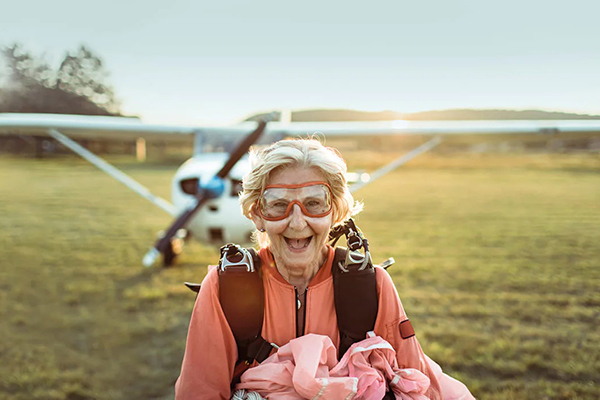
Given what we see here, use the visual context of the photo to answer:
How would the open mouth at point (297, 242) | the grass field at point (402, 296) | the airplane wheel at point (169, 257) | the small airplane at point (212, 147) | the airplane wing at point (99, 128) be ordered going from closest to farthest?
the open mouth at point (297, 242)
the grass field at point (402, 296)
the small airplane at point (212, 147)
the airplane wheel at point (169, 257)
the airplane wing at point (99, 128)

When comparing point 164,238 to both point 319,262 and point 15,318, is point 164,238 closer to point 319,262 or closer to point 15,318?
point 15,318

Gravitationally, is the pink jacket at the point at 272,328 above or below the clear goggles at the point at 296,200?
below

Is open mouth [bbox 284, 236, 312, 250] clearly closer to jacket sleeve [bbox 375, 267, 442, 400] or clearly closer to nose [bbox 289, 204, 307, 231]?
nose [bbox 289, 204, 307, 231]

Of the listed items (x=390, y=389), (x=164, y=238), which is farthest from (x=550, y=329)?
(x=164, y=238)

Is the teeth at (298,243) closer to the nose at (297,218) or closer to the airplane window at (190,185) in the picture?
the nose at (297,218)

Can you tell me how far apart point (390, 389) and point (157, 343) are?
2704 millimetres

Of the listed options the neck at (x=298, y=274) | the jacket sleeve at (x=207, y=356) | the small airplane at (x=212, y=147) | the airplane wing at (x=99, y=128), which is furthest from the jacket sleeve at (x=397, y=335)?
the airplane wing at (x=99, y=128)

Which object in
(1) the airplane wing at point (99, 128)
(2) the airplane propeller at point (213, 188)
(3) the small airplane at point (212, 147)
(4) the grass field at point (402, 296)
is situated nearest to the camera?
(4) the grass field at point (402, 296)

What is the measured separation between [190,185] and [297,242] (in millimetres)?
4150

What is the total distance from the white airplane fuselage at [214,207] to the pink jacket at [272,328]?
3593 millimetres

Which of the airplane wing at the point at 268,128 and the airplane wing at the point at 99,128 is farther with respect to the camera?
the airplane wing at the point at 99,128

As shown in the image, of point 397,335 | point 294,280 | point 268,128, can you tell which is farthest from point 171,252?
point 397,335

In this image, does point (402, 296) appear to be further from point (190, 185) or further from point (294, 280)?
point (294, 280)

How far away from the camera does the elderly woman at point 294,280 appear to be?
1.38 meters
